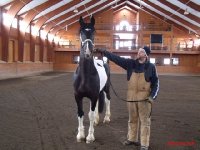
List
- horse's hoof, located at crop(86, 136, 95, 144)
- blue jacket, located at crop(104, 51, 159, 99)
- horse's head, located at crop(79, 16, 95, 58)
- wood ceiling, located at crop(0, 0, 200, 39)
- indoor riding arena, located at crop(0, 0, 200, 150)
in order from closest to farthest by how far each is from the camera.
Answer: blue jacket, located at crop(104, 51, 159, 99)
horse's head, located at crop(79, 16, 95, 58)
indoor riding arena, located at crop(0, 0, 200, 150)
horse's hoof, located at crop(86, 136, 95, 144)
wood ceiling, located at crop(0, 0, 200, 39)

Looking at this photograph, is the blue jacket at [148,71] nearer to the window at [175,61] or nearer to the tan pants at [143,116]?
the tan pants at [143,116]

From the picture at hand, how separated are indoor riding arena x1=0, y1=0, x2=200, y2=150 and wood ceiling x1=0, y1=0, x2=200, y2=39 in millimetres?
109

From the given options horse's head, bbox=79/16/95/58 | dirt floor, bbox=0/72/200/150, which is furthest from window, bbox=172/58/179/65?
horse's head, bbox=79/16/95/58

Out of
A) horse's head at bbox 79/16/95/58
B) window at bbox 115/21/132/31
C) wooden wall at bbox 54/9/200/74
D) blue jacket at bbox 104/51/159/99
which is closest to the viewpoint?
blue jacket at bbox 104/51/159/99

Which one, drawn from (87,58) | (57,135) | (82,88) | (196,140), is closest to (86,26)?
(87,58)

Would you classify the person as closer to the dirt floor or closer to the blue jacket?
the blue jacket

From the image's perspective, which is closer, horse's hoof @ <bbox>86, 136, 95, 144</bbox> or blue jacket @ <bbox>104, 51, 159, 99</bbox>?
blue jacket @ <bbox>104, 51, 159, 99</bbox>

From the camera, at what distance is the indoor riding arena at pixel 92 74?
525 centimetres

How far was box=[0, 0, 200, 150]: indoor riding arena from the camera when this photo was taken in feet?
17.2

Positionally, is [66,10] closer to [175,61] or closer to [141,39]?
[141,39]

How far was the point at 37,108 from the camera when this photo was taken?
9266 mm

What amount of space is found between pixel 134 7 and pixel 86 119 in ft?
135

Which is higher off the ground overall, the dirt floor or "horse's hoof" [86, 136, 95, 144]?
"horse's hoof" [86, 136, 95, 144]

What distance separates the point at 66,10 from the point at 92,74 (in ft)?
92.3
